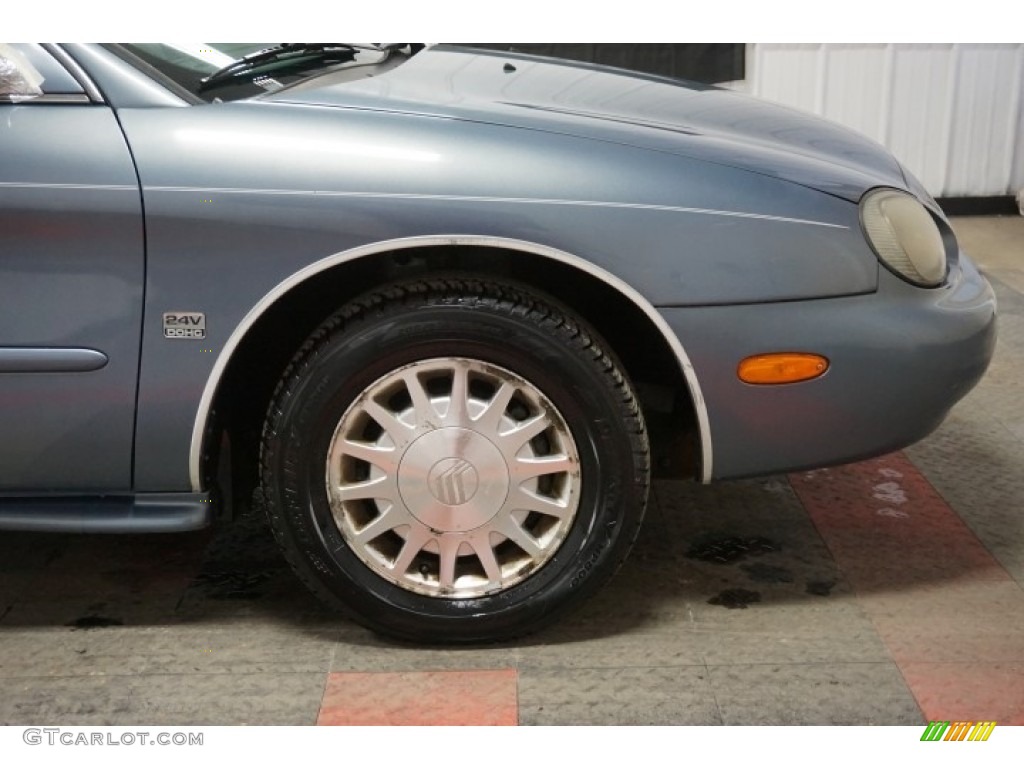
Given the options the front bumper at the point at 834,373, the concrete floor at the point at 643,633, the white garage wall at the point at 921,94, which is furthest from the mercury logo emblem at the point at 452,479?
the white garage wall at the point at 921,94

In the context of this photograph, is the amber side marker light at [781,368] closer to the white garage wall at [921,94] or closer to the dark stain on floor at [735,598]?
the dark stain on floor at [735,598]

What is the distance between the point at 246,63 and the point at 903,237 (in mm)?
1355

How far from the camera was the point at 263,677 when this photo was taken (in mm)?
2395

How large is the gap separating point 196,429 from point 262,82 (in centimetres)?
72

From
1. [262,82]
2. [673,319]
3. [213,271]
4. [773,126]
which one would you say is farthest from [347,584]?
[773,126]

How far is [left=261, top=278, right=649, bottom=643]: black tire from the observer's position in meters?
2.31

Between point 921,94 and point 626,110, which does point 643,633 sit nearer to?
point 626,110

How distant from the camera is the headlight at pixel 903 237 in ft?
7.90

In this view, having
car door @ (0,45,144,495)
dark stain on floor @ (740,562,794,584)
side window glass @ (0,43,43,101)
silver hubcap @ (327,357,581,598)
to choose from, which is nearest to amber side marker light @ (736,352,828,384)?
silver hubcap @ (327,357,581,598)

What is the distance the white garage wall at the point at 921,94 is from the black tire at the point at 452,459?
4399 mm

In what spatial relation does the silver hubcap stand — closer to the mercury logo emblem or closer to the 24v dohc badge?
the mercury logo emblem

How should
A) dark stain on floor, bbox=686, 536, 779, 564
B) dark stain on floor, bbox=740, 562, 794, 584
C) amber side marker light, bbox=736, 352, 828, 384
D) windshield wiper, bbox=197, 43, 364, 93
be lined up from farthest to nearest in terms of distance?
dark stain on floor, bbox=686, 536, 779, 564, dark stain on floor, bbox=740, 562, 794, 584, windshield wiper, bbox=197, 43, 364, 93, amber side marker light, bbox=736, 352, 828, 384

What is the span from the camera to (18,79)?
2.30 m

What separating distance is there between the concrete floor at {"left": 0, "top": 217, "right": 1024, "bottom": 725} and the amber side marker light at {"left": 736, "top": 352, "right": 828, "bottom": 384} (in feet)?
1.74
